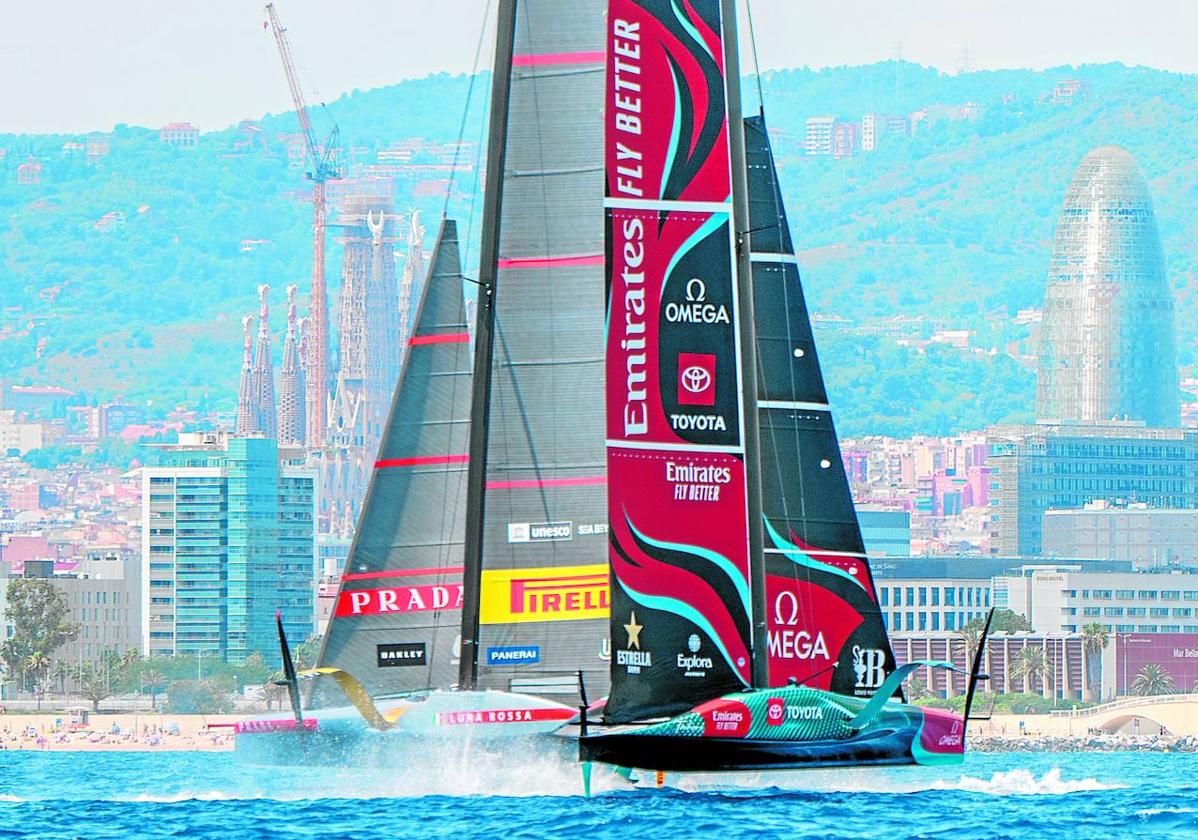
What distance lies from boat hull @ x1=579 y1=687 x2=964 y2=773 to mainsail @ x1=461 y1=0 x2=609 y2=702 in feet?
8.52

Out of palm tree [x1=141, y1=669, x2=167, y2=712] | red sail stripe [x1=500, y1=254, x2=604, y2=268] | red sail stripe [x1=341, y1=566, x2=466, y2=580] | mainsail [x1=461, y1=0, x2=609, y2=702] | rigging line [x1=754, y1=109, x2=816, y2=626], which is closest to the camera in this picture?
rigging line [x1=754, y1=109, x2=816, y2=626]

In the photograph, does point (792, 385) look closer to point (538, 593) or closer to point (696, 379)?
point (538, 593)

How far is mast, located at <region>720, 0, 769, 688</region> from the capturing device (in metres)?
30.4

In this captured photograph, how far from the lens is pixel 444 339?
38156 mm

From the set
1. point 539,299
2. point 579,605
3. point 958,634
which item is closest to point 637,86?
point 539,299

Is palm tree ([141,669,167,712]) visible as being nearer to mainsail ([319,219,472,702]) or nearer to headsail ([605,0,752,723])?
mainsail ([319,219,472,702])

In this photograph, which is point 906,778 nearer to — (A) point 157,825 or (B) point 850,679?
(B) point 850,679

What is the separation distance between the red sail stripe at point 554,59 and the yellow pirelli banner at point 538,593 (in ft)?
19.5

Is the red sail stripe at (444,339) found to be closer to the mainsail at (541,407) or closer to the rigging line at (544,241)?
the mainsail at (541,407)

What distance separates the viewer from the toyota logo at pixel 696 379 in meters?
29.8

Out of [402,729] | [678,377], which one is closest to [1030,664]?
[402,729]

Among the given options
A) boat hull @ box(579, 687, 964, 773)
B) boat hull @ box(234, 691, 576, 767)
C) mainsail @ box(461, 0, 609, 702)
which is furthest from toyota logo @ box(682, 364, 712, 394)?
boat hull @ box(234, 691, 576, 767)

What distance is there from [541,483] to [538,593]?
49.8 inches

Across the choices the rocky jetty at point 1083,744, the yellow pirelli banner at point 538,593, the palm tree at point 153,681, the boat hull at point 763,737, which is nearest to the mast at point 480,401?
the yellow pirelli banner at point 538,593
